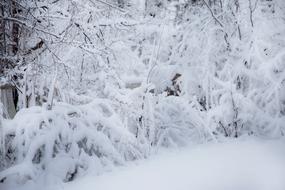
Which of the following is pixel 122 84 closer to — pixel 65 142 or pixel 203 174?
pixel 65 142

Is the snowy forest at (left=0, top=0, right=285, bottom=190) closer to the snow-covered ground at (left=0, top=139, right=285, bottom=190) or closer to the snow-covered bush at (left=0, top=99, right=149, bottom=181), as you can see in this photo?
the snow-covered bush at (left=0, top=99, right=149, bottom=181)

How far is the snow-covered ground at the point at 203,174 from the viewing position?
3758 millimetres

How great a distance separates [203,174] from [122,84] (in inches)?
99.8

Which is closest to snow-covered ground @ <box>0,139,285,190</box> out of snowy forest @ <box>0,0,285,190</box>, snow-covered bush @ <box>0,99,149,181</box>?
snowy forest @ <box>0,0,285,190</box>

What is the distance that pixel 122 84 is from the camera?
616 centimetres

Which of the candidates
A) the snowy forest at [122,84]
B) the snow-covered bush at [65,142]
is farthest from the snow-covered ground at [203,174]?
the snow-covered bush at [65,142]

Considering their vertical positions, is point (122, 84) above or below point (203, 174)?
above

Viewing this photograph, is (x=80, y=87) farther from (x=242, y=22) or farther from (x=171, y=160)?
(x=242, y=22)

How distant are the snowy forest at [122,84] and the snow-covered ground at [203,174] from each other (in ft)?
0.81

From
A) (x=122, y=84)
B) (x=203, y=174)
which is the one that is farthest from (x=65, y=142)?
(x=203, y=174)

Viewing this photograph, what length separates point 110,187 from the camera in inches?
149

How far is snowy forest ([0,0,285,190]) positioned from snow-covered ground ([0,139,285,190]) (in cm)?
25

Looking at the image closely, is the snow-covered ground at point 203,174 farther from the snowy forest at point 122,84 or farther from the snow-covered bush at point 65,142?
the snow-covered bush at point 65,142

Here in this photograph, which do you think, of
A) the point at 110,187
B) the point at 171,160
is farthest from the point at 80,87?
the point at 110,187
